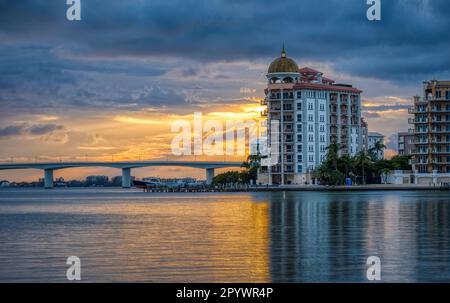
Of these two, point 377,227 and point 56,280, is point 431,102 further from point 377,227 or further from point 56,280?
point 56,280

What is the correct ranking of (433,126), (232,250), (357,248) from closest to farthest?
(232,250) → (357,248) → (433,126)

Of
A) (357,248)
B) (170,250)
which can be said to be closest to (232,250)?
(170,250)

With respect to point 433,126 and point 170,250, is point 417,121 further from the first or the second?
point 170,250

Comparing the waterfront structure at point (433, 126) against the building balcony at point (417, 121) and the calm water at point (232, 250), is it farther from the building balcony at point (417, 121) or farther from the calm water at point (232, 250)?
the calm water at point (232, 250)

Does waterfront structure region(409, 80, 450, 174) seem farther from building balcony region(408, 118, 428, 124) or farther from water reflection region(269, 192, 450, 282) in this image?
water reflection region(269, 192, 450, 282)

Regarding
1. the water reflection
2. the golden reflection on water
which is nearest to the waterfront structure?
the water reflection

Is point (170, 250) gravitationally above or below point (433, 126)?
below

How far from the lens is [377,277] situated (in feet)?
108

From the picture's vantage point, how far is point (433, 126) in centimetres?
19162

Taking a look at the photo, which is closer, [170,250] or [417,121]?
[170,250]

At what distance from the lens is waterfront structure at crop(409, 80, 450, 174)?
190 m

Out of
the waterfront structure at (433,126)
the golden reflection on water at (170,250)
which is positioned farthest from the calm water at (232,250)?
the waterfront structure at (433,126)
